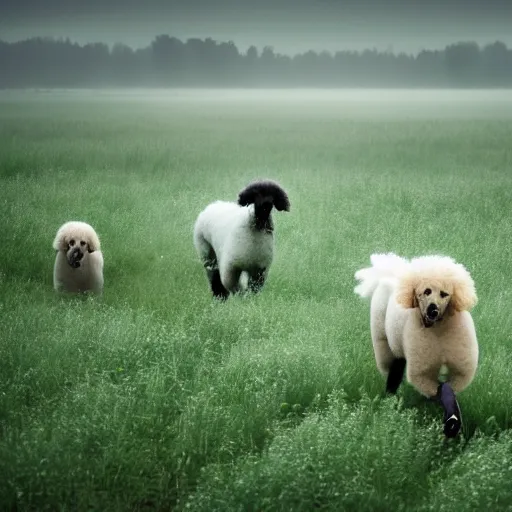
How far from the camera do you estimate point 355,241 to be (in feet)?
32.3

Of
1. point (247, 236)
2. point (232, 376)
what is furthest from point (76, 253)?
point (232, 376)

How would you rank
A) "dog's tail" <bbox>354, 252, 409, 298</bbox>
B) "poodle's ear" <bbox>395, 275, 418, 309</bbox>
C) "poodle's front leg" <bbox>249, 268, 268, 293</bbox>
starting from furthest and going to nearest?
"poodle's front leg" <bbox>249, 268, 268, 293</bbox>, "dog's tail" <bbox>354, 252, 409, 298</bbox>, "poodle's ear" <bbox>395, 275, 418, 309</bbox>

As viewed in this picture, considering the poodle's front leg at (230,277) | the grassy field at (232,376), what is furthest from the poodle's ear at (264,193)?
the grassy field at (232,376)

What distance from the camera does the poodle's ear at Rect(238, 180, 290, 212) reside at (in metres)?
7.04

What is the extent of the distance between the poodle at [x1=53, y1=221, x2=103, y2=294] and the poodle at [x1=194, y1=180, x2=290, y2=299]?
1.40 metres

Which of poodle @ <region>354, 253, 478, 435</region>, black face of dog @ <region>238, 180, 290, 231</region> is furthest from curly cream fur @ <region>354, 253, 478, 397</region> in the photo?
black face of dog @ <region>238, 180, 290, 231</region>

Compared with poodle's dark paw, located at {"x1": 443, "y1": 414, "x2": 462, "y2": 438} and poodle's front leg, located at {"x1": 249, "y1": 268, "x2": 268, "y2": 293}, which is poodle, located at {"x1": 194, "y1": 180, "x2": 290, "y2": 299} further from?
poodle's dark paw, located at {"x1": 443, "y1": 414, "x2": 462, "y2": 438}

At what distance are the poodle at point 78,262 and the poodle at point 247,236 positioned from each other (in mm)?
1396

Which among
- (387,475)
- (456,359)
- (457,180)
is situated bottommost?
(387,475)

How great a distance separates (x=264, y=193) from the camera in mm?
7078

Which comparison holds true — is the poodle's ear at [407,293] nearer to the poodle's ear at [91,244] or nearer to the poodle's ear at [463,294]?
the poodle's ear at [463,294]

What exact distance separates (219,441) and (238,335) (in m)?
1.93

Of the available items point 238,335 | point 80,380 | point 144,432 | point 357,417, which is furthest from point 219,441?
point 238,335

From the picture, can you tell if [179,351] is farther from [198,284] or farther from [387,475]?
[198,284]
